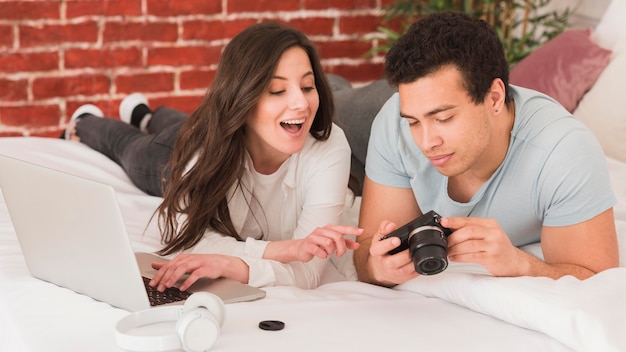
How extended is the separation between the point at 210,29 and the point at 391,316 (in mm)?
2284

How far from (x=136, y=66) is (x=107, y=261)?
2.22 m

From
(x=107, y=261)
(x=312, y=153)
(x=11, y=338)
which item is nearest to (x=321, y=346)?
(x=107, y=261)

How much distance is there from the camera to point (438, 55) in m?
1.58

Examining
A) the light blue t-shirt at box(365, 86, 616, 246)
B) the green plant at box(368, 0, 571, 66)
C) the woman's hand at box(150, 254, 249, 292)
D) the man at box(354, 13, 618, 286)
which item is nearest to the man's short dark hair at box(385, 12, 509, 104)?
the man at box(354, 13, 618, 286)

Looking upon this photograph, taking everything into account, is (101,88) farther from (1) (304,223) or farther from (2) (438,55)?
(2) (438,55)

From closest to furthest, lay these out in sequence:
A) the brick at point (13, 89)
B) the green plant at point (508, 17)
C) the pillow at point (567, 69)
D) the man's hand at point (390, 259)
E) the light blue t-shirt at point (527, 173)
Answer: the man's hand at point (390, 259) < the light blue t-shirt at point (527, 173) < the pillow at point (567, 69) < the green plant at point (508, 17) < the brick at point (13, 89)

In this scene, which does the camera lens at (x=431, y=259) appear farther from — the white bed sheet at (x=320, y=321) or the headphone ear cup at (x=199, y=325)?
the headphone ear cup at (x=199, y=325)

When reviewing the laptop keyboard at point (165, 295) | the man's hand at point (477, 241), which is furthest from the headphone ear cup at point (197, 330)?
the man's hand at point (477, 241)

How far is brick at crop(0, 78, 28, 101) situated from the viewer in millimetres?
3363

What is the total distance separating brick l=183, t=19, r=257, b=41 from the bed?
1.90 m

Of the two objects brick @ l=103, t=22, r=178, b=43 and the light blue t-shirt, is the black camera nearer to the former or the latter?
the light blue t-shirt

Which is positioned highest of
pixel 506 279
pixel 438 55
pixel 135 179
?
pixel 438 55

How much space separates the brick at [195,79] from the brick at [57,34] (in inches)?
15.0

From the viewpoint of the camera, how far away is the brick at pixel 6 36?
3316mm
